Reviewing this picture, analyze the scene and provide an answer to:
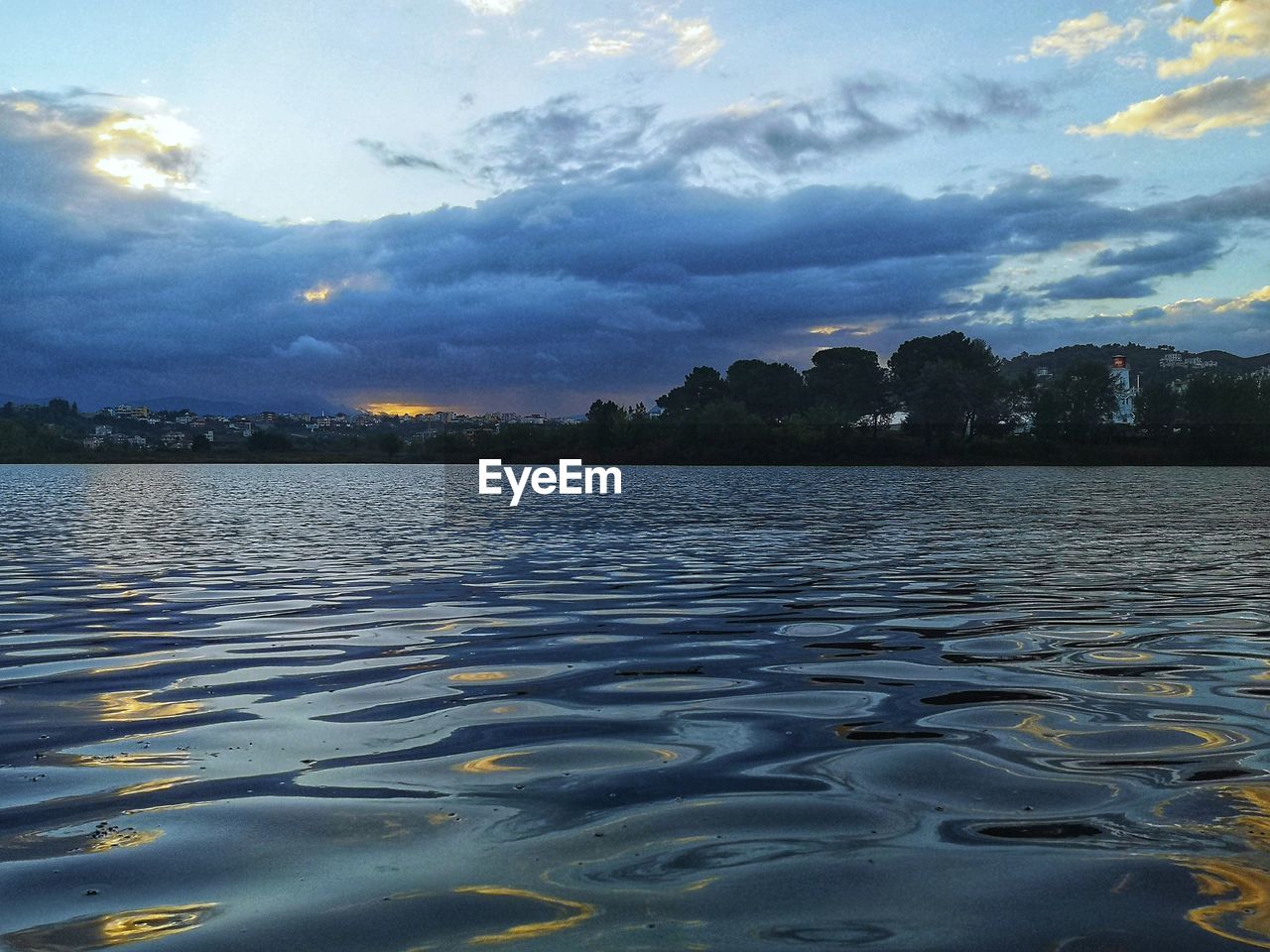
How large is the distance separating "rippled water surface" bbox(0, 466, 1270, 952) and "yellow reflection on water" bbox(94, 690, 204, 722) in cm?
5

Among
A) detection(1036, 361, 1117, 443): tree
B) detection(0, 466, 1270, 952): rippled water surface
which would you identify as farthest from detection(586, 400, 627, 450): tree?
detection(0, 466, 1270, 952): rippled water surface

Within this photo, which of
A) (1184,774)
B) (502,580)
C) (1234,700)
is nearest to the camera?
(1184,774)

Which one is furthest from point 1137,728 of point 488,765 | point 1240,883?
point 488,765

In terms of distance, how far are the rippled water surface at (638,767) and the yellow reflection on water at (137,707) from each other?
5 centimetres

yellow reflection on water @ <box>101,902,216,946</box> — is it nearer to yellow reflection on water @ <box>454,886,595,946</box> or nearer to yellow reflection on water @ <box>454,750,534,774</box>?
yellow reflection on water @ <box>454,886,595,946</box>

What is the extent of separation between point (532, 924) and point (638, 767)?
8.20 feet

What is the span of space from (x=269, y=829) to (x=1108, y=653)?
8.96m

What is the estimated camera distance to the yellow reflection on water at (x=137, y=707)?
8442 millimetres

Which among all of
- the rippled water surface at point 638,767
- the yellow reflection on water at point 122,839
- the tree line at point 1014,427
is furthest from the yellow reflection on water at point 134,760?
the tree line at point 1014,427

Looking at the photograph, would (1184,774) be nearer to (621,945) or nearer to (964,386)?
(621,945)

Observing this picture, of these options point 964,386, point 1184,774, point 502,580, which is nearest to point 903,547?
point 502,580

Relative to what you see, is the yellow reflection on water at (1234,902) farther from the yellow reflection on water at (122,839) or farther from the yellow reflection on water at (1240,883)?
the yellow reflection on water at (122,839)

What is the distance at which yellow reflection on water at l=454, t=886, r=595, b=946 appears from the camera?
13.9 ft

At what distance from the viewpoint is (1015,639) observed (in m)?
12.0
